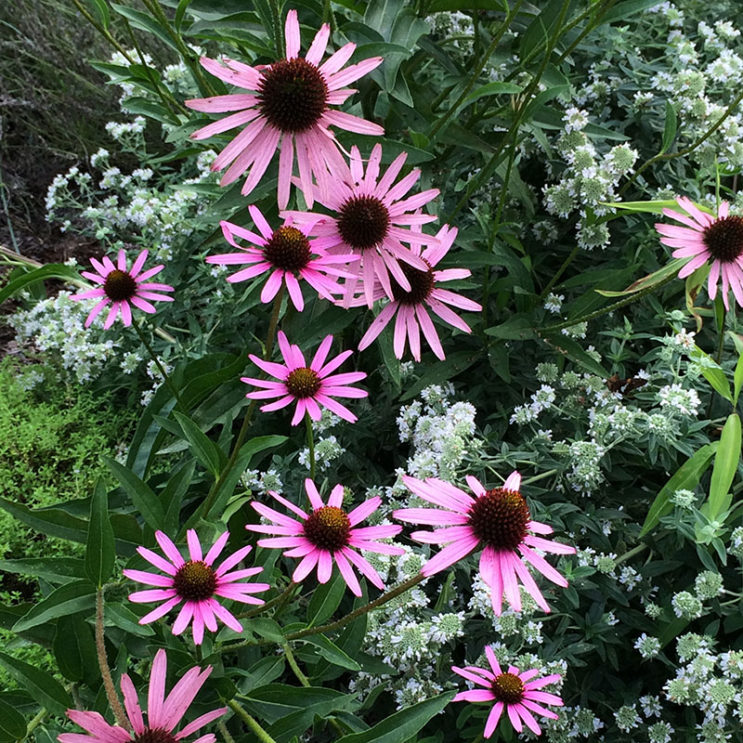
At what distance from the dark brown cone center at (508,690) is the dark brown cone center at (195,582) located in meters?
0.36

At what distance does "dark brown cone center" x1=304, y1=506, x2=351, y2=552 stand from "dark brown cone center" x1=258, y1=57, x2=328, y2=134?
1.58 feet

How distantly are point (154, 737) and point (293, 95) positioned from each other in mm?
737

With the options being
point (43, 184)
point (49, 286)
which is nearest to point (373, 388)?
point (49, 286)

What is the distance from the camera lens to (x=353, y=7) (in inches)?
58.6

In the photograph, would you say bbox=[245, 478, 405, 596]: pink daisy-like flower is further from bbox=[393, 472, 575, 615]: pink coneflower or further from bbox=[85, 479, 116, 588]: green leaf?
bbox=[85, 479, 116, 588]: green leaf

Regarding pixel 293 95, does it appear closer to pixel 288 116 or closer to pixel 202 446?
pixel 288 116

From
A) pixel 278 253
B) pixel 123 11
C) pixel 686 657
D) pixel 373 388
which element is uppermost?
pixel 123 11

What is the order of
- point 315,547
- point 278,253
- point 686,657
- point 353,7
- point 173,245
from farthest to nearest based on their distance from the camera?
point 173,245
point 353,7
point 686,657
point 278,253
point 315,547

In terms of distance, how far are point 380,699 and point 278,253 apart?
34.4 inches

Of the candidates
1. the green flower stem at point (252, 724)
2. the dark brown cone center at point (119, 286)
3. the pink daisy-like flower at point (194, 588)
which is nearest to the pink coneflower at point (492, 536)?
the pink daisy-like flower at point (194, 588)

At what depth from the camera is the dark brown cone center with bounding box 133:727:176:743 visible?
775 mm

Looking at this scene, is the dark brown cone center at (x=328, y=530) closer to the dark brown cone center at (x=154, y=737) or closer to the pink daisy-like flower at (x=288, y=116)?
the dark brown cone center at (x=154, y=737)

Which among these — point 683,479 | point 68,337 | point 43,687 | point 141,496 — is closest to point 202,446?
point 141,496

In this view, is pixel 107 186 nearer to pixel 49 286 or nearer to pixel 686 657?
pixel 49 286
